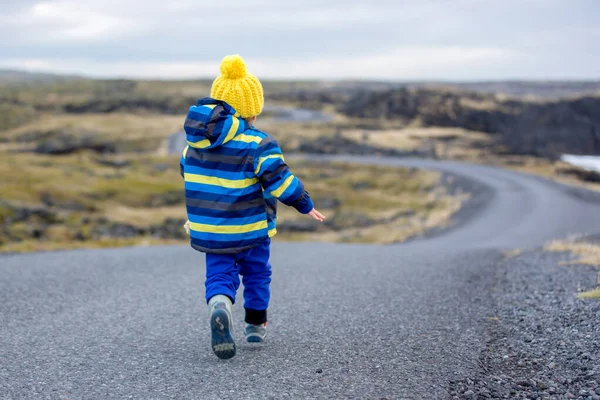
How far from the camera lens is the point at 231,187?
14.3 ft

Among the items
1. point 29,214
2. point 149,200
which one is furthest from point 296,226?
point 29,214

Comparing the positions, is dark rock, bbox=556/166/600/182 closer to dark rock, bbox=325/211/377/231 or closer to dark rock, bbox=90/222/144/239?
dark rock, bbox=325/211/377/231

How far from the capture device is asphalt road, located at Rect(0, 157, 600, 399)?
380cm

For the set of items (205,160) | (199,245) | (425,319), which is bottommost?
(425,319)

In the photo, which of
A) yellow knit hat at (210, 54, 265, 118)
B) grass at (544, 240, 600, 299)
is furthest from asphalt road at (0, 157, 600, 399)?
yellow knit hat at (210, 54, 265, 118)

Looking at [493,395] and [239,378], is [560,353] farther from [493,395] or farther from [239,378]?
[239,378]

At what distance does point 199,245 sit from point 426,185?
31116mm

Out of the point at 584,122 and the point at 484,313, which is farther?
the point at 584,122

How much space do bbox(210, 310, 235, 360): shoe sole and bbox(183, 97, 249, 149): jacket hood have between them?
1147mm

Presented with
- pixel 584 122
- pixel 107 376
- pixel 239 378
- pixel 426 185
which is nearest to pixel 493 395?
pixel 239 378

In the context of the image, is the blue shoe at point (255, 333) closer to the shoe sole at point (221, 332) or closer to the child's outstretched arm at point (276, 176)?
the shoe sole at point (221, 332)

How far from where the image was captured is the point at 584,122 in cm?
6259

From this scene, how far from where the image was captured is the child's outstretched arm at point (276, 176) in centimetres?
424

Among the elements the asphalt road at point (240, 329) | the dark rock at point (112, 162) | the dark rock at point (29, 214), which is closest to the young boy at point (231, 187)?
the asphalt road at point (240, 329)
